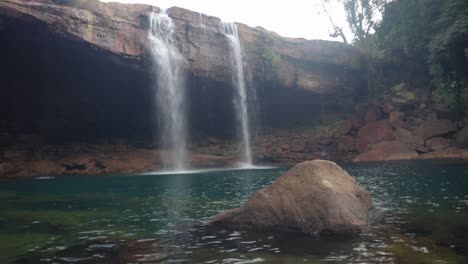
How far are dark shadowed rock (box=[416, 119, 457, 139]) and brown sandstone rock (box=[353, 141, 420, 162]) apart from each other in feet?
7.00

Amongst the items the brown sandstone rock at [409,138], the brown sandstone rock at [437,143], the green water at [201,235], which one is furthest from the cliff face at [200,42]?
the green water at [201,235]

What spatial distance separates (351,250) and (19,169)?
123 ft

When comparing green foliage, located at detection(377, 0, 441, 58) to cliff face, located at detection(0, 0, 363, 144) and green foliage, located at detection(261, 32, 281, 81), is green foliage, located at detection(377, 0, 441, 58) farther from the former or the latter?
green foliage, located at detection(261, 32, 281, 81)

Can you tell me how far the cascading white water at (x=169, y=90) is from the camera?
1486 inches

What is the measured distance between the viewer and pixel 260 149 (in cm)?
4612

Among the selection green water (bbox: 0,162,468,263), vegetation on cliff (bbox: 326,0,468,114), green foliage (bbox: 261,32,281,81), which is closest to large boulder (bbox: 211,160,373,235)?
green water (bbox: 0,162,468,263)

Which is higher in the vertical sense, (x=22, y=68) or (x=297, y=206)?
(x=22, y=68)

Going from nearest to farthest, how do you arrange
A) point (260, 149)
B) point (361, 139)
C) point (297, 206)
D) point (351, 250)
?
point (351, 250) < point (297, 206) < point (361, 139) < point (260, 149)

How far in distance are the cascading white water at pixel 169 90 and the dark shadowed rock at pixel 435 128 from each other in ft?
81.8

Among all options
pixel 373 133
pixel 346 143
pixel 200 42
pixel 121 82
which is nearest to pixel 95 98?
pixel 121 82

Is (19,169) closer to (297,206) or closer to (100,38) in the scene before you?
(100,38)

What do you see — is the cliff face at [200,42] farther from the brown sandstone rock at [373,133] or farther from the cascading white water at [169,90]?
the brown sandstone rock at [373,133]

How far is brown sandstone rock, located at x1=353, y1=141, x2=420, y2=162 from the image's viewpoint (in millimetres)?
37719

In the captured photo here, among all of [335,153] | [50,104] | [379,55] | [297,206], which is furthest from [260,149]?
[297,206]
